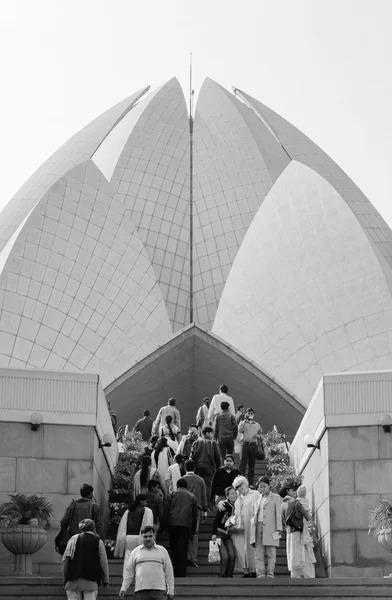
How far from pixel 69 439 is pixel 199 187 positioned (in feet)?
49.3

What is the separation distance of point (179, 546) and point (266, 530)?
90 cm

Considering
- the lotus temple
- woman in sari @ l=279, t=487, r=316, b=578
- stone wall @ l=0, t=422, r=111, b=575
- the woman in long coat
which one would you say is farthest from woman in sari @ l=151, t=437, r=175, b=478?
the lotus temple

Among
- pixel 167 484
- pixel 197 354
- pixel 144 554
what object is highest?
pixel 197 354

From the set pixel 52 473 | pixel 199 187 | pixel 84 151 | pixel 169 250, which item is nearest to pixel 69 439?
pixel 52 473

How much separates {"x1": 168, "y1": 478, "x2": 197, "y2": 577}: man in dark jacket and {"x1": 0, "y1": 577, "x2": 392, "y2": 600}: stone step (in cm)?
93

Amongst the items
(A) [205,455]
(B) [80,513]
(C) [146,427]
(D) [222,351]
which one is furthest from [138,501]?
(D) [222,351]

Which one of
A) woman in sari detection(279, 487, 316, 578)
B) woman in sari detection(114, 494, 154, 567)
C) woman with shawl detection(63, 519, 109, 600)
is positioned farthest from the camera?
woman in sari detection(279, 487, 316, 578)

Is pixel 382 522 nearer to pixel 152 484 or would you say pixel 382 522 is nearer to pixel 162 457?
pixel 152 484

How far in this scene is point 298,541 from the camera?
11.2m

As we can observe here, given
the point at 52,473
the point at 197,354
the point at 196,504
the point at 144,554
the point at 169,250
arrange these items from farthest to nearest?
the point at 169,250 → the point at 197,354 → the point at 52,473 → the point at 196,504 → the point at 144,554

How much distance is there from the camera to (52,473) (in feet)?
42.2

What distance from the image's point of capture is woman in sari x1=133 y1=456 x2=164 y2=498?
12500mm

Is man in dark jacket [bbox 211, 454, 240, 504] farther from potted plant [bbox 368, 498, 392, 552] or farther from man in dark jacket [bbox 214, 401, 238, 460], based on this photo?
man in dark jacket [bbox 214, 401, 238, 460]

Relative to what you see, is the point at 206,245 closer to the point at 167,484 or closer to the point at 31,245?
the point at 31,245
